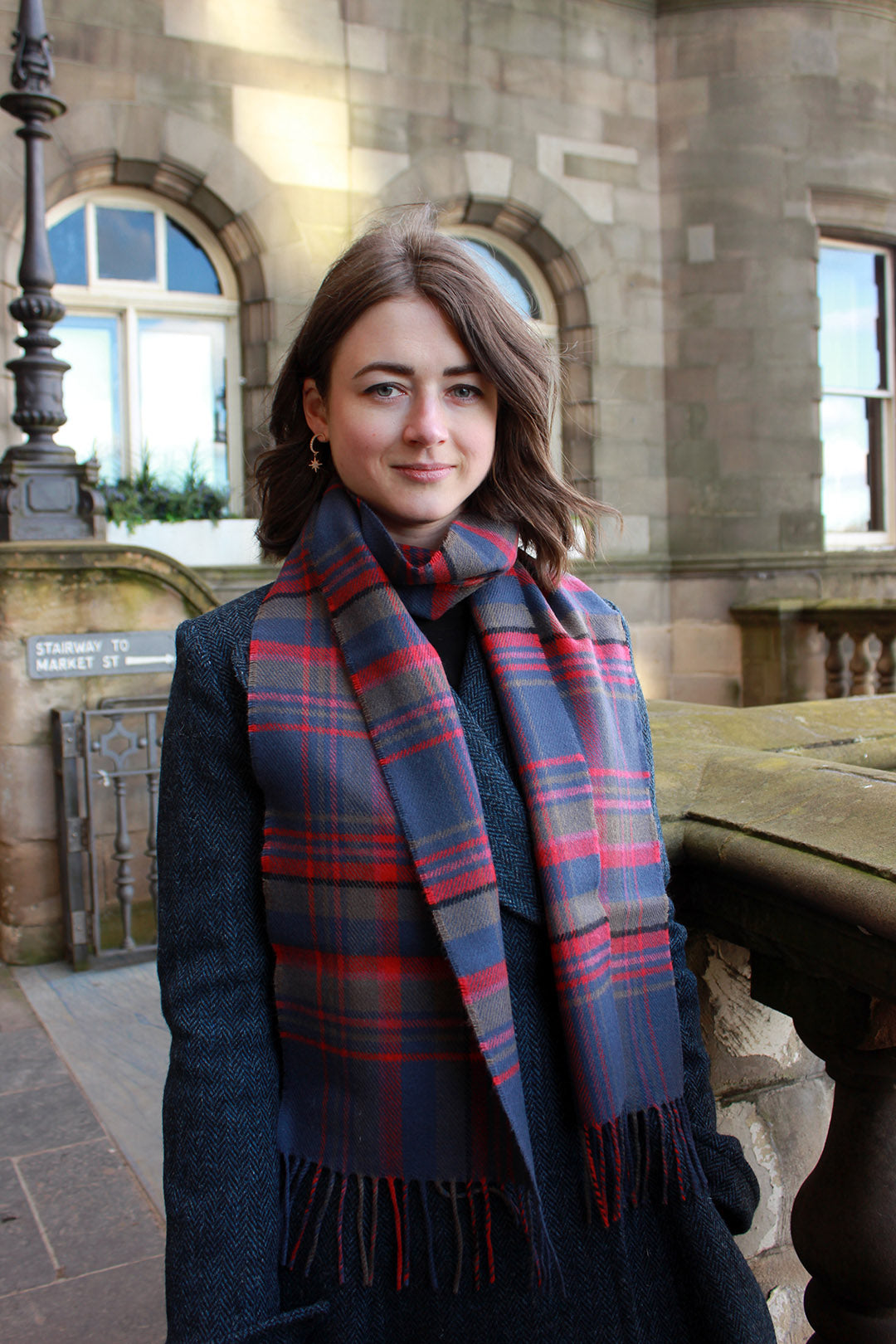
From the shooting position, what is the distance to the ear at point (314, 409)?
4.64ft

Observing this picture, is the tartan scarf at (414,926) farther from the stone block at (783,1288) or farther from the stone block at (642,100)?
the stone block at (642,100)

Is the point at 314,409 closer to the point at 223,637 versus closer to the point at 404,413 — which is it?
the point at 404,413

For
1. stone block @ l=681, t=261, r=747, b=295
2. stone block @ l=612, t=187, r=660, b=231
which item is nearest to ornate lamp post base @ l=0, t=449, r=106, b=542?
stone block @ l=612, t=187, r=660, b=231

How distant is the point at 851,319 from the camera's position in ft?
31.0

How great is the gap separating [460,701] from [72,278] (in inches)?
265

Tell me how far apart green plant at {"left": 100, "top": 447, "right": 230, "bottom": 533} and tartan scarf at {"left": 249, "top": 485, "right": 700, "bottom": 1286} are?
19.6 feet

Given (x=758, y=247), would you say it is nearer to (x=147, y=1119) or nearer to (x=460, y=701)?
(x=147, y=1119)

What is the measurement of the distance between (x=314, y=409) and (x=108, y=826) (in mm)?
3773

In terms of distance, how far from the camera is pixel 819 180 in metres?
8.70

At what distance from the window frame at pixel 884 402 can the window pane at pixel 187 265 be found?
5.08m

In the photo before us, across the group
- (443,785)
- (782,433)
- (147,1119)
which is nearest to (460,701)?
(443,785)

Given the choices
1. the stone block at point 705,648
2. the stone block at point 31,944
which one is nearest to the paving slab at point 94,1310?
the stone block at point 31,944

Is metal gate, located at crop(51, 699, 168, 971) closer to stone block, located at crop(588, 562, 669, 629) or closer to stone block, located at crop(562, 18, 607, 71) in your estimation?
stone block, located at crop(588, 562, 669, 629)

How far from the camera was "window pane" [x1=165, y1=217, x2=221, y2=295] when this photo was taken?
7.30 metres
